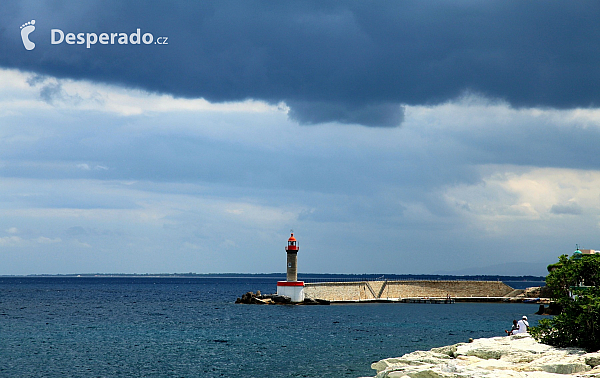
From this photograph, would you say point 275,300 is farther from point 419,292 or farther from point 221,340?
point 419,292

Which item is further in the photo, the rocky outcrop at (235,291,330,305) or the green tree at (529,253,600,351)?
the rocky outcrop at (235,291,330,305)

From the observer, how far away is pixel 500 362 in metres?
26.7

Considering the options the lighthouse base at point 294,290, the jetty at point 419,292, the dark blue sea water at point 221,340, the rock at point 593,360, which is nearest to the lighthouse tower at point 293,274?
the lighthouse base at point 294,290

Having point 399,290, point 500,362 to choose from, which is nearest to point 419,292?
point 399,290

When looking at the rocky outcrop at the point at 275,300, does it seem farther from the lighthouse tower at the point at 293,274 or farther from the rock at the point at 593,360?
the rock at the point at 593,360

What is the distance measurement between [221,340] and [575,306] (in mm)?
28377

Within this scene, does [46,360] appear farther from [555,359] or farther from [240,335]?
[555,359]

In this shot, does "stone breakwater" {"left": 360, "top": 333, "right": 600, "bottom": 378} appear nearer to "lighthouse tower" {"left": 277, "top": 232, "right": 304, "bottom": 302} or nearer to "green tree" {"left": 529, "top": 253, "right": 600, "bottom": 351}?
"green tree" {"left": 529, "top": 253, "right": 600, "bottom": 351}

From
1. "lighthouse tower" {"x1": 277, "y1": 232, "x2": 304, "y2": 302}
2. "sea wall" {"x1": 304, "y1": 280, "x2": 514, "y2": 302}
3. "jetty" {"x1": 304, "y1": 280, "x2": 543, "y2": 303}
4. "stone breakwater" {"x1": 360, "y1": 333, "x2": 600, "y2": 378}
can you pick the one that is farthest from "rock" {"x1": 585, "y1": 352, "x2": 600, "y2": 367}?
"jetty" {"x1": 304, "y1": 280, "x2": 543, "y2": 303}

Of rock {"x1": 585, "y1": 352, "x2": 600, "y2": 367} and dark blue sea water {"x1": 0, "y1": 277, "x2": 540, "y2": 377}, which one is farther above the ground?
rock {"x1": 585, "y1": 352, "x2": 600, "y2": 367}

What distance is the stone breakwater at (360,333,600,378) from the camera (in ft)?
71.7

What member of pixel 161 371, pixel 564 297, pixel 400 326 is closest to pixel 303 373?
pixel 161 371

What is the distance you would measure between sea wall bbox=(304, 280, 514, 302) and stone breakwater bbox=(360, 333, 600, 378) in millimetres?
57644

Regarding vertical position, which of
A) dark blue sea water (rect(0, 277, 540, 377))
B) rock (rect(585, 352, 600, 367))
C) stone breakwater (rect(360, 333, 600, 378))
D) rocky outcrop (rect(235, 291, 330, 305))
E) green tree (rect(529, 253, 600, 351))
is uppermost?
green tree (rect(529, 253, 600, 351))
